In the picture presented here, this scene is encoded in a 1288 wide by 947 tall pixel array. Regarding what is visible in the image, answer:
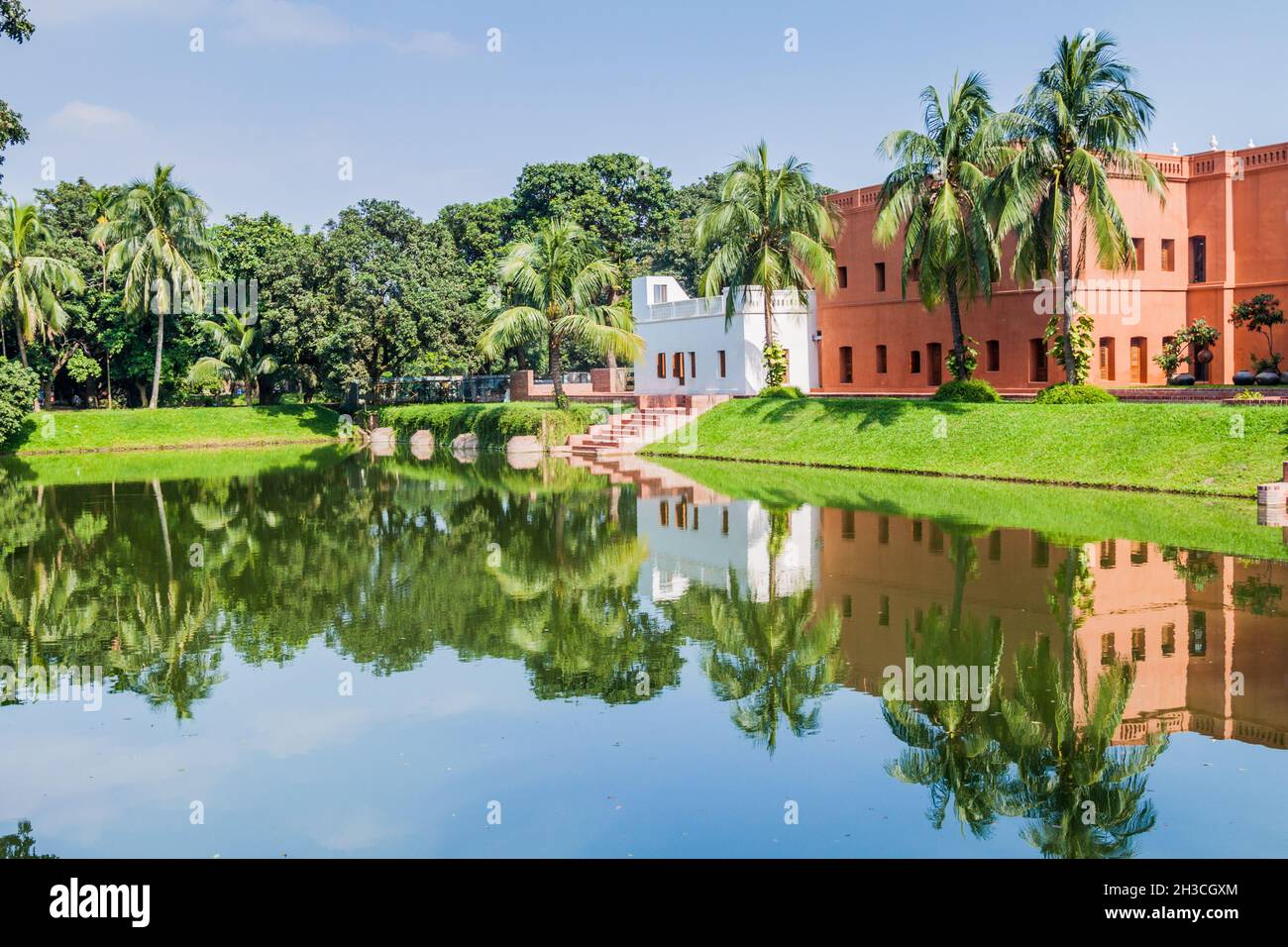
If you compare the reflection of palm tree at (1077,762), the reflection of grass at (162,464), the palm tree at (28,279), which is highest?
the palm tree at (28,279)

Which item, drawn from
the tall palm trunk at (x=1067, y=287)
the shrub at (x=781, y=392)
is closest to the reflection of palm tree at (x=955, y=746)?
the tall palm trunk at (x=1067, y=287)

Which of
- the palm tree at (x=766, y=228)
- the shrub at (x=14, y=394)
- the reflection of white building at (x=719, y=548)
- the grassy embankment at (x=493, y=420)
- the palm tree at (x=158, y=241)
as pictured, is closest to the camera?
the reflection of white building at (x=719, y=548)

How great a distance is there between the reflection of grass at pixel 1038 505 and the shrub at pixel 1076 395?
14.4 feet

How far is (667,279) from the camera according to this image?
55.7 meters

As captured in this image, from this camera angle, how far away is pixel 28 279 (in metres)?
50.2

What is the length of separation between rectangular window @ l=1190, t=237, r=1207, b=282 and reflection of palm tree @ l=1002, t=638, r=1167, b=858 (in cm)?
3197

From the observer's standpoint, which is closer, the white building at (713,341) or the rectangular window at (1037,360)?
the rectangular window at (1037,360)

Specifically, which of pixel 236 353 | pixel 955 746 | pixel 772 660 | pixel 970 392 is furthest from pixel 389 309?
pixel 955 746

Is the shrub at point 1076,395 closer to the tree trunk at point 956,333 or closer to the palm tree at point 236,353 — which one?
the tree trunk at point 956,333

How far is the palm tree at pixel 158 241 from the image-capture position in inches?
2064

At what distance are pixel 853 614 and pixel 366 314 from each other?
43987mm
